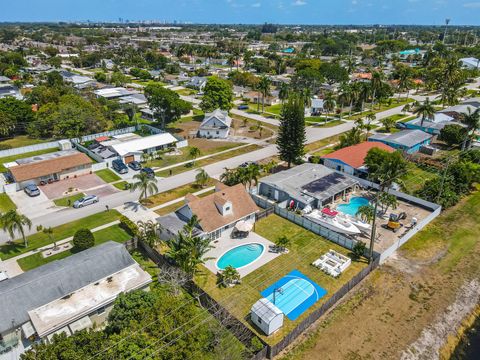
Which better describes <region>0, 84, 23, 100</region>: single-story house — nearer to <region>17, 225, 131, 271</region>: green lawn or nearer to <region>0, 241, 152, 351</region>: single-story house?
<region>17, 225, 131, 271</region>: green lawn

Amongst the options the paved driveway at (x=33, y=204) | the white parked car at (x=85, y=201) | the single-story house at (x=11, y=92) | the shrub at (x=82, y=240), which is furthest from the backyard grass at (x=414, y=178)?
the single-story house at (x=11, y=92)

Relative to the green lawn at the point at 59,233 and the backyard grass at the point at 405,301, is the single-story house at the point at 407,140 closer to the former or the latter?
the backyard grass at the point at 405,301

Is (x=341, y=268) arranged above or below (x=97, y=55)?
below

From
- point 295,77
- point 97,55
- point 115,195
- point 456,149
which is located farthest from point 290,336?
point 97,55

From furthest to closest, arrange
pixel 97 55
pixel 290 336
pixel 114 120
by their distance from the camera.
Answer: pixel 97 55
pixel 114 120
pixel 290 336

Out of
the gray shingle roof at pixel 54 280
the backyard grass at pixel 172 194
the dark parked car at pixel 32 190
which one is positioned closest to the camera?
the gray shingle roof at pixel 54 280

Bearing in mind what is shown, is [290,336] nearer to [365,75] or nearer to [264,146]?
[264,146]
